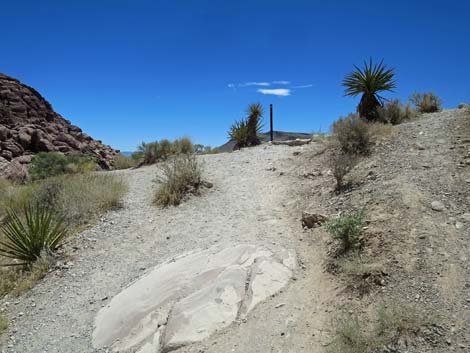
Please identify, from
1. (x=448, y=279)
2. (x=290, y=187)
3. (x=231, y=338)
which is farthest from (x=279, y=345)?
(x=290, y=187)

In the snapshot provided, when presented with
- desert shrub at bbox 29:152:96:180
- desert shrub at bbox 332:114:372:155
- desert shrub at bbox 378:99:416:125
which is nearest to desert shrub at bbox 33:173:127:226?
desert shrub at bbox 29:152:96:180

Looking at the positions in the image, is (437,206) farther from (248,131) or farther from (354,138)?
(248,131)

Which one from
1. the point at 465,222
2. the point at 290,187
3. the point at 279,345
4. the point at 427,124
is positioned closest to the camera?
the point at 279,345

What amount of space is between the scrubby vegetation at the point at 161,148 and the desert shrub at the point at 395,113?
285 inches

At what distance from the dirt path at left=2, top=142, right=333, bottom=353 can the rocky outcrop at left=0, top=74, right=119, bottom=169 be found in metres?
15.2

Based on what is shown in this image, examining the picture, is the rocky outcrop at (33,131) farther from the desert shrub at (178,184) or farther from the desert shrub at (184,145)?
the desert shrub at (178,184)

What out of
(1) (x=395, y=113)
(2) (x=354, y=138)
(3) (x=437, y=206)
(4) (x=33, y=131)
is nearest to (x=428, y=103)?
(1) (x=395, y=113)

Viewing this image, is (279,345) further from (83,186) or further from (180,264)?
(83,186)

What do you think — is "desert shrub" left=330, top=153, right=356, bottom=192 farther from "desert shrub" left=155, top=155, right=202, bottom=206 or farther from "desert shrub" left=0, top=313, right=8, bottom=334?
"desert shrub" left=0, top=313, right=8, bottom=334

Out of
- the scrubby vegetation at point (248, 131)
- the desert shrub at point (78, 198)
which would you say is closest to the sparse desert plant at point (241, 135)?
the scrubby vegetation at point (248, 131)

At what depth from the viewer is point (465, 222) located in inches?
164

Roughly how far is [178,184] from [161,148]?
641 cm

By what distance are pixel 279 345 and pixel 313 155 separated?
22.2 ft

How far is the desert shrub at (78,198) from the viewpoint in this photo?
23.1 ft
